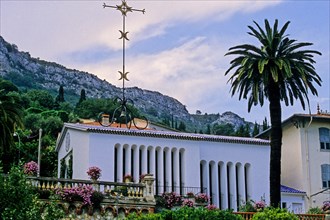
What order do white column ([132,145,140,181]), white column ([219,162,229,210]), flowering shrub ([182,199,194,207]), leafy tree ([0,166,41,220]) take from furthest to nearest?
white column ([219,162,229,210])
white column ([132,145,140,181])
flowering shrub ([182,199,194,207])
leafy tree ([0,166,41,220])

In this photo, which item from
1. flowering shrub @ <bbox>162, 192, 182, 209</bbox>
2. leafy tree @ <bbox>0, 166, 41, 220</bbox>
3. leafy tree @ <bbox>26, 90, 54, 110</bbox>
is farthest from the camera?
leafy tree @ <bbox>26, 90, 54, 110</bbox>

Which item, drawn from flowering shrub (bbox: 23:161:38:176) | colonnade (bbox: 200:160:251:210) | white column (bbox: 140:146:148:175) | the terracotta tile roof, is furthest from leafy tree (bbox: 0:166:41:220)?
the terracotta tile roof

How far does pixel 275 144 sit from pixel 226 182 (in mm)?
9527

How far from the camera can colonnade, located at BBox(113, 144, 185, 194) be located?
44344 mm

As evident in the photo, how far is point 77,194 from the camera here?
3341cm

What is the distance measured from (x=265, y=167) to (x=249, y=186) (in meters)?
2.05

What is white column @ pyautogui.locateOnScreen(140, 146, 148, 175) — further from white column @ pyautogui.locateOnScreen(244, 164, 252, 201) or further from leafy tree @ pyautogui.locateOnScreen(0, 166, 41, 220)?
leafy tree @ pyautogui.locateOnScreen(0, 166, 41, 220)

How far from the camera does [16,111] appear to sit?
136ft

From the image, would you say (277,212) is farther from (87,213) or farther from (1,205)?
(1,205)

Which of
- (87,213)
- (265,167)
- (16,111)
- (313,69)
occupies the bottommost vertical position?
(87,213)

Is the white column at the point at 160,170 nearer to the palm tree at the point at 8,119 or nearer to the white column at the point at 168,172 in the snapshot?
the white column at the point at 168,172

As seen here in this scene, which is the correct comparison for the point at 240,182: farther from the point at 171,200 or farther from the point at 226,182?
the point at 171,200

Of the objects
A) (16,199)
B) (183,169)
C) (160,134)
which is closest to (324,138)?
(183,169)

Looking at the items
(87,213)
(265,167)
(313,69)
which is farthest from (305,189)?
(87,213)
